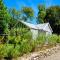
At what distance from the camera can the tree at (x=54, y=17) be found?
51.1 m

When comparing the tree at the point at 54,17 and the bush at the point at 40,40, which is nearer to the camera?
the bush at the point at 40,40

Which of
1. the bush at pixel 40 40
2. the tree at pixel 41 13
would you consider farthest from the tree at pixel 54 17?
the bush at pixel 40 40

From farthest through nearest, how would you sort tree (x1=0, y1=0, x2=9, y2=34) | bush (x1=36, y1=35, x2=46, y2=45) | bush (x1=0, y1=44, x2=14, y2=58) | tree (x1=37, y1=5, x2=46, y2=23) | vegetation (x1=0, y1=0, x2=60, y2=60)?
tree (x1=37, y1=5, x2=46, y2=23)
tree (x1=0, y1=0, x2=9, y2=34)
bush (x1=36, y1=35, x2=46, y2=45)
vegetation (x1=0, y1=0, x2=60, y2=60)
bush (x1=0, y1=44, x2=14, y2=58)

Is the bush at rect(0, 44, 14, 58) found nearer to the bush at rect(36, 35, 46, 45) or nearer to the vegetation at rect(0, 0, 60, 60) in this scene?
the vegetation at rect(0, 0, 60, 60)

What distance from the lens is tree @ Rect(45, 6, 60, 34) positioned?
51.1 meters

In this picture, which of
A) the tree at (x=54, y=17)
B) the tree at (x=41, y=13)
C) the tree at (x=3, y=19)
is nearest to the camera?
the tree at (x=3, y=19)

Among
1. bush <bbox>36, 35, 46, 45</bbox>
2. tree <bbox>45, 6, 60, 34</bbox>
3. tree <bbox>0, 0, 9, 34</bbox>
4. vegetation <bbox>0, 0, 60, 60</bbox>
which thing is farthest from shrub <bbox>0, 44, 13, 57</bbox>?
tree <bbox>45, 6, 60, 34</bbox>

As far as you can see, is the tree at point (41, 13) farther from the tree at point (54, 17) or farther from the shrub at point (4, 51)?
the shrub at point (4, 51)

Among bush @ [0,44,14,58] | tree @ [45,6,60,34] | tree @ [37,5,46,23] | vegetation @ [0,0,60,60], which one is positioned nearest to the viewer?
bush @ [0,44,14,58]

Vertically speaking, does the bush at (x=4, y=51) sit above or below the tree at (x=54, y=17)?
below

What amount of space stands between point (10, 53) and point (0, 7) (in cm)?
2595

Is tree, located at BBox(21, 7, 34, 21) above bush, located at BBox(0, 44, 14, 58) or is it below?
above

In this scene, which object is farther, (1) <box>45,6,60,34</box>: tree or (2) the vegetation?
(1) <box>45,6,60,34</box>: tree

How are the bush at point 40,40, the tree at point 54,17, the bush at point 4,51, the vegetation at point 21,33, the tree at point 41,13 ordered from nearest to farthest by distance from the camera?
the bush at point 4,51, the vegetation at point 21,33, the bush at point 40,40, the tree at point 54,17, the tree at point 41,13
